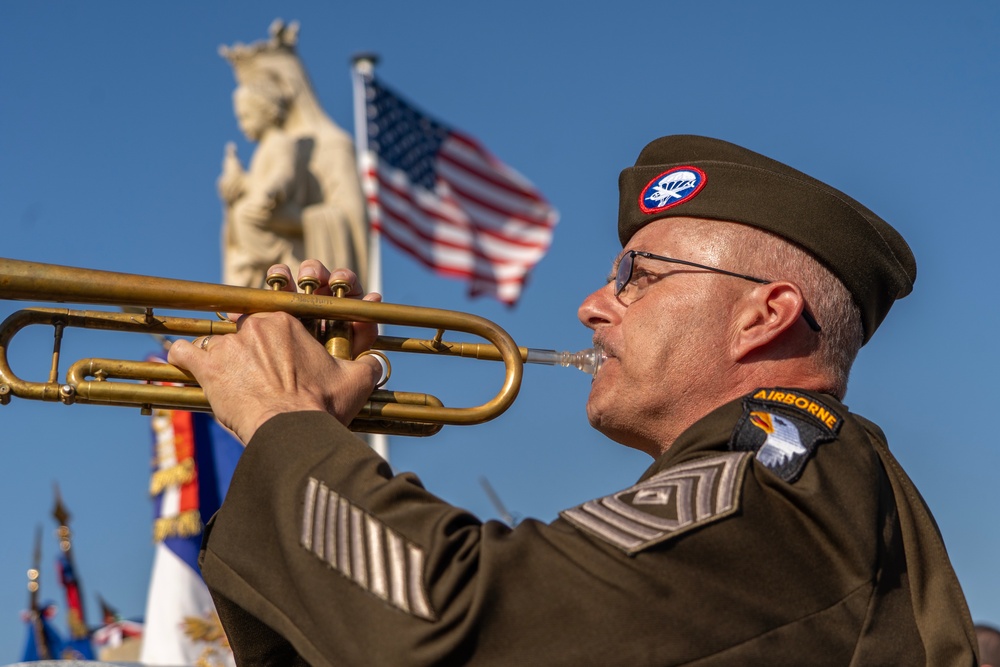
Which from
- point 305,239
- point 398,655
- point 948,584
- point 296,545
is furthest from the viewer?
point 305,239

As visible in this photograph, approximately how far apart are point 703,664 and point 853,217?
131 cm

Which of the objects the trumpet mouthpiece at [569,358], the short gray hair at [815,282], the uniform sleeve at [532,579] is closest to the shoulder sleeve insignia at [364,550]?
the uniform sleeve at [532,579]

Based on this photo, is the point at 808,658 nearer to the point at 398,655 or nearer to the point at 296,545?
the point at 398,655

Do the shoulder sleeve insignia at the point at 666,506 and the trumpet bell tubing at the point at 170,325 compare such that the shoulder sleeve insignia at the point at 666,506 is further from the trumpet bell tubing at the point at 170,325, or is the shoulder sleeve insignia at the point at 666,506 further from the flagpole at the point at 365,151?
the flagpole at the point at 365,151

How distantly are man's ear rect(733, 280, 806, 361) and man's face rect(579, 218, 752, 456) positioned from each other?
0.09 ft

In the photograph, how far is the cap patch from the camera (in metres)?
3.06

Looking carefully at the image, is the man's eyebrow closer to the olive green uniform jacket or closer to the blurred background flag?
the olive green uniform jacket

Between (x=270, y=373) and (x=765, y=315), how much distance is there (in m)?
1.06

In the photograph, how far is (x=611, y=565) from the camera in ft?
6.83

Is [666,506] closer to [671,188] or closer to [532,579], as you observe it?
[532,579]

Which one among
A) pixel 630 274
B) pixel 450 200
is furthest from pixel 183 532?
pixel 630 274

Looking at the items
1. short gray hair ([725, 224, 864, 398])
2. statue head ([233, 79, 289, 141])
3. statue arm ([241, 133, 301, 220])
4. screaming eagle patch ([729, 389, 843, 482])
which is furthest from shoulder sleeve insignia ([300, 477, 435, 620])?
statue head ([233, 79, 289, 141])

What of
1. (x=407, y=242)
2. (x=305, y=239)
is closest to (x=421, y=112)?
(x=407, y=242)

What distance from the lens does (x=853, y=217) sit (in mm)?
3004
